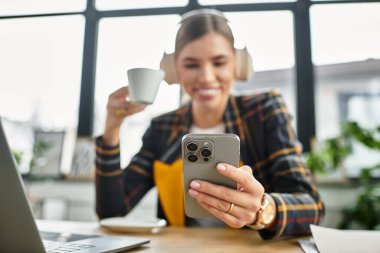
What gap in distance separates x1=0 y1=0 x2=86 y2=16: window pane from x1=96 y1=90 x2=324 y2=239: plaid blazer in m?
1.86

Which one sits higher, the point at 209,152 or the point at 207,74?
the point at 207,74

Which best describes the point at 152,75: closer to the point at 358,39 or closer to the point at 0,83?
the point at 358,39

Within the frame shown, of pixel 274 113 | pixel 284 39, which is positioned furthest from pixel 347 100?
pixel 274 113

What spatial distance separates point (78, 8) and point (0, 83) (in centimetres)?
82

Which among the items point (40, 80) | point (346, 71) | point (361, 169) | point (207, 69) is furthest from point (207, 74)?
point (40, 80)

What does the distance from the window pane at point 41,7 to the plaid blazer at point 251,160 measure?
1.86m

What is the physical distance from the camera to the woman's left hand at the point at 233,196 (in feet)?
1.84

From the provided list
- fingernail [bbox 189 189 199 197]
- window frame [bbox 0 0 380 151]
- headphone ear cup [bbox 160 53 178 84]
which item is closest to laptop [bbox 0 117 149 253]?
fingernail [bbox 189 189 199 197]

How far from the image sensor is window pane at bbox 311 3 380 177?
2217 mm

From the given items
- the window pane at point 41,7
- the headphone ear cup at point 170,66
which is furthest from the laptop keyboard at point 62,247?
the window pane at point 41,7

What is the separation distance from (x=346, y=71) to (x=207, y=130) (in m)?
1.50

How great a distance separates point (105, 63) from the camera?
6.83 ft

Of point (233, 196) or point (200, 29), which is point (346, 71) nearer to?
point (200, 29)

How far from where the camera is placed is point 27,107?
2615 millimetres
